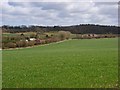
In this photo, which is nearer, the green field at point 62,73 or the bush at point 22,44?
the green field at point 62,73

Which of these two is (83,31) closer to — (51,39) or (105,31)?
(105,31)

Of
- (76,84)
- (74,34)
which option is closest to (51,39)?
(74,34)

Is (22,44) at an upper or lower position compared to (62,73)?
lower

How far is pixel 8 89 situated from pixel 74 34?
10534 cm

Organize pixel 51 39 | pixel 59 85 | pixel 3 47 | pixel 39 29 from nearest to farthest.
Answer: pixel 59 85
pixel 3 47
pixel 51 39
pixel 39 29

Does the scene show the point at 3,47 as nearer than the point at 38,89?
No

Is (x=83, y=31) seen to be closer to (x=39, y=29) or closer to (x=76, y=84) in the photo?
(x=39, y=29)

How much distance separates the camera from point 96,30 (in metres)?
114

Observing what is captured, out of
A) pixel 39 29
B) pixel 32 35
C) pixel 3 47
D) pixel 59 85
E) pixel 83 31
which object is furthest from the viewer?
pixel 39 29

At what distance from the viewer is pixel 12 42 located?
84.4 m

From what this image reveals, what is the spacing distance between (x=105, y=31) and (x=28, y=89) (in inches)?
4073

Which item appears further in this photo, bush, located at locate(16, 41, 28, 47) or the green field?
bush, located at locate(16, 41, 28, 47)

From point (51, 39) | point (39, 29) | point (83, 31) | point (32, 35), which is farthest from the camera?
point (39, 29)

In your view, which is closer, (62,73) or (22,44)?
(62,73)
